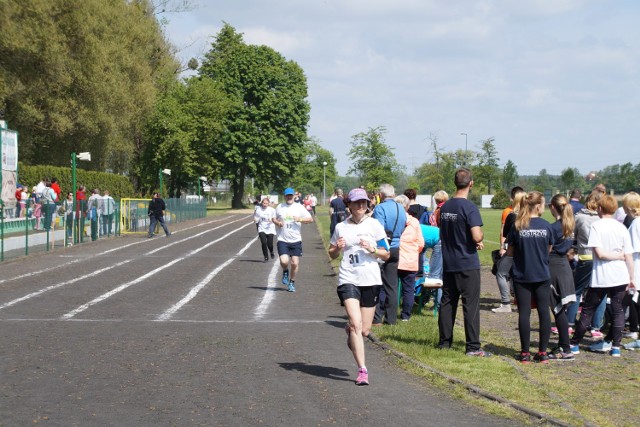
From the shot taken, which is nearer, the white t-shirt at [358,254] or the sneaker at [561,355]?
the white t-shirt at [358,254]

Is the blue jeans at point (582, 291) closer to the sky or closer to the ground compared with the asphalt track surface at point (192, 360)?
closer to the sky

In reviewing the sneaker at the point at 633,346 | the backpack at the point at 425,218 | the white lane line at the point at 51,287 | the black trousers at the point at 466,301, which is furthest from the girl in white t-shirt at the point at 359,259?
the white lane line at the point at 51,287

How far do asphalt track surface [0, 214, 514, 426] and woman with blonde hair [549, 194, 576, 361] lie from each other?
5.96 feet

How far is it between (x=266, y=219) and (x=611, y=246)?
1262 cm

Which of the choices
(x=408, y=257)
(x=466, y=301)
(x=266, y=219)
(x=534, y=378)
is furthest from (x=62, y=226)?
(x=534, y=378)

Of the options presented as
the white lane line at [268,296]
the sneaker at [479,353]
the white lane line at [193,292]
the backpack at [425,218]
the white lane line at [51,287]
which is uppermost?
the backpack at [425,218]

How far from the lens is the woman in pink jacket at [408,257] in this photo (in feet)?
40.5

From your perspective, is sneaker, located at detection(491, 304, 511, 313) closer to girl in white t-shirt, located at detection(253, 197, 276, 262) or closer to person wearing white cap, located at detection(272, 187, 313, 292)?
person wearing white cap, located at detection(272, 187, 313, 292)

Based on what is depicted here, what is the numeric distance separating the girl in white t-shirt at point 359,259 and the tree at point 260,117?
71553 millimetres

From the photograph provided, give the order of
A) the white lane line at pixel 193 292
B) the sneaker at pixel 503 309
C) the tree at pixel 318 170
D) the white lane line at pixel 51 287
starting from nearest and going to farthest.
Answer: the white lane line at pixel 193 292 < the sneaker at pixel 503 309 < the white lane line at pixel 51 287 < the tree at pixel 318 170

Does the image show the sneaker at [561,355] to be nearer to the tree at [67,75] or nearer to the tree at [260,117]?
the tree at [67,75]

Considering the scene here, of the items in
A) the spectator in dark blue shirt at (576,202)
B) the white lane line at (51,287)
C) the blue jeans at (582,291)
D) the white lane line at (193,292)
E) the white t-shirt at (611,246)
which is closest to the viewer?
the white t-shirt at (611,246)

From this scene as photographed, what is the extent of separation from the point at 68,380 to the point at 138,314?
16.1 feet

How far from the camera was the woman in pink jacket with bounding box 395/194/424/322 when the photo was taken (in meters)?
12.3
